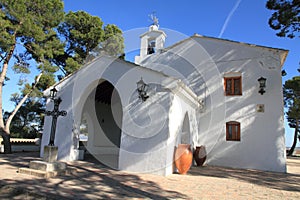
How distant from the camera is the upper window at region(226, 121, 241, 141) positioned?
1079cm

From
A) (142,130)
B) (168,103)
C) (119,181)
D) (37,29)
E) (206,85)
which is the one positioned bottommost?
(119,181)

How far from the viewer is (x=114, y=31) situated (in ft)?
66.3

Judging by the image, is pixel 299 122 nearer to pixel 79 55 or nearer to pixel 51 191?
pixel 79 55

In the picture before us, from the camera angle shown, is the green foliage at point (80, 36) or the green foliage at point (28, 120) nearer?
the green foliage at point (28, 120)

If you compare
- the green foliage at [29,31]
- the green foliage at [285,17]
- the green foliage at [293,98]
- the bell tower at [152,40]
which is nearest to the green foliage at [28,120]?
the green foliage at [29,31]

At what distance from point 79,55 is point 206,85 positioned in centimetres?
1165

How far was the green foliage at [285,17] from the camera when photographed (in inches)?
320

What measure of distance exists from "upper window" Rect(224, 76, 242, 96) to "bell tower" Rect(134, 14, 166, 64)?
178 inches

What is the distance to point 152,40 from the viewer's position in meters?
13.0

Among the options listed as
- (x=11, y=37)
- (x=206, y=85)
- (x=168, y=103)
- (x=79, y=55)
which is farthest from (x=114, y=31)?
(x=168, y=103)

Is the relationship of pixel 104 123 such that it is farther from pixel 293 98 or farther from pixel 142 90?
pixel 293 98

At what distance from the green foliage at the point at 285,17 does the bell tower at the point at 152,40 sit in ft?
19.2

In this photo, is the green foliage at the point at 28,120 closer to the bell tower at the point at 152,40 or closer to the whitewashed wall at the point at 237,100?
the bell tower at the point at 152,40

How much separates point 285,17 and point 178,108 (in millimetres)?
5777
